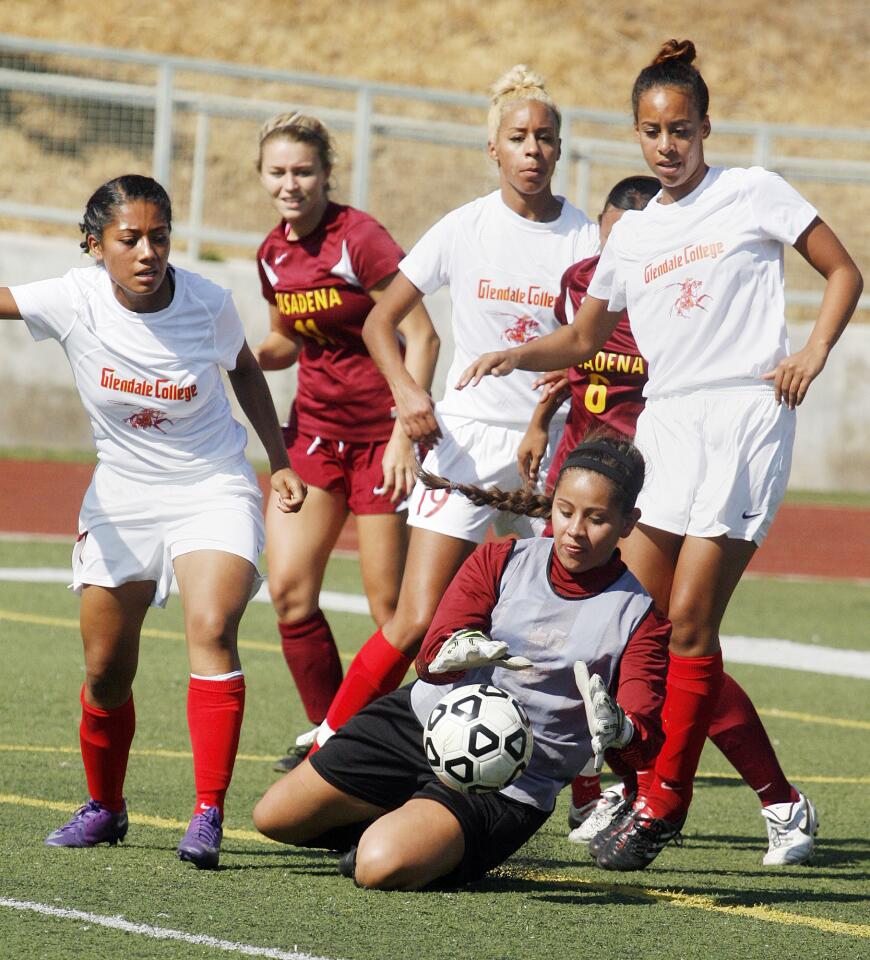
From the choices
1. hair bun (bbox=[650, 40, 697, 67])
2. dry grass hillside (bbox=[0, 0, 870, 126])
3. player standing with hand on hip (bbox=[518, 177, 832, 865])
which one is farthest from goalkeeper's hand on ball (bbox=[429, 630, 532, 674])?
dry grass hillside (bbox=[0, 0, 870, 126])

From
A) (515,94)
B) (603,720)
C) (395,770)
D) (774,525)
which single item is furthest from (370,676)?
(774,525)

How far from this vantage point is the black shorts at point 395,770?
4.80 m

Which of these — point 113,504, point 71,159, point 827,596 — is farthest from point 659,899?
point 71,159

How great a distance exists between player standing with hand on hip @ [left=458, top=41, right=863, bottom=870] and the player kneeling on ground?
0.41 metres

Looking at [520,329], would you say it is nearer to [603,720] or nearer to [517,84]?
[517,84]

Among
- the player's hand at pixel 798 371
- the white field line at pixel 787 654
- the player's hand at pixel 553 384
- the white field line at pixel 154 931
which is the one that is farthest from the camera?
the white field line at pixel 787 654

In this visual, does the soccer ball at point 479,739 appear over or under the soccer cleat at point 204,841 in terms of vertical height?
over

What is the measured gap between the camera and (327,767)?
4.97 meters

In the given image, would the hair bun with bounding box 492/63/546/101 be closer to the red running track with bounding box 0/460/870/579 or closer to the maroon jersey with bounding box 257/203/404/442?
the maroon jersey with bounding box 257/203/404/442

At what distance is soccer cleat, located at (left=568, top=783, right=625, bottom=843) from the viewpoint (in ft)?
18.7

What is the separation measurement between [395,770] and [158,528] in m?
0.94

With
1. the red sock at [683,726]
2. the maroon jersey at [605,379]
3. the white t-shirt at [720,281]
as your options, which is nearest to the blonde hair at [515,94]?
the maroon jersey at [605,379]

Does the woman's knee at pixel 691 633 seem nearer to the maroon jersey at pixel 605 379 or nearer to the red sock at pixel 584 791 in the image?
the red sock at pixel 584 791

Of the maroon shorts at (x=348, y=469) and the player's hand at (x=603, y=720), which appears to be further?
the maroon shorts at (x=348, y=469)
